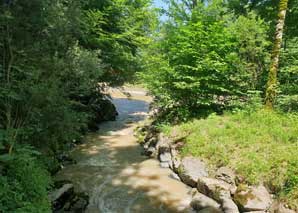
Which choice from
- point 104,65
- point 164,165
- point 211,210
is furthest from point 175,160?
point 104,65

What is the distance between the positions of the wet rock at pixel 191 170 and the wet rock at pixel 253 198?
114cm

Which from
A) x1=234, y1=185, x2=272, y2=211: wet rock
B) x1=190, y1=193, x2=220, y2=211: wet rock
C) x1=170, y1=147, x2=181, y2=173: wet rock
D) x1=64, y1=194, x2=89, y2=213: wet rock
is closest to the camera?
x1=234, y1=185, x2=272, y2=211: wet rock

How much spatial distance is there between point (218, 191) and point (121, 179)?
2361mm

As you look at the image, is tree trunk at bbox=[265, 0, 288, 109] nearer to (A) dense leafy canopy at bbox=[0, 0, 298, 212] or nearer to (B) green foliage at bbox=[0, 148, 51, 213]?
(A) dense leafy canopy at bbox=[0, 0, 298, 212]

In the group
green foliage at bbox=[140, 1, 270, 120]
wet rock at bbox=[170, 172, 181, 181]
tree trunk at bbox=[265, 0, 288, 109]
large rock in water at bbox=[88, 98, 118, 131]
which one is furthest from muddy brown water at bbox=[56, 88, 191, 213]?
tree trunk at bbox=[265, 0, 288, 109]

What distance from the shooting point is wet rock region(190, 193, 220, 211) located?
19.6ft

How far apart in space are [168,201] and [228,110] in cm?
409

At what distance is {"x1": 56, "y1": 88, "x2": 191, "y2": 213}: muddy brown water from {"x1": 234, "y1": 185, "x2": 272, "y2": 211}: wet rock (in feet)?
3.44

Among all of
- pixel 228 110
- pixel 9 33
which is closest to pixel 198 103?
pixel 228 110

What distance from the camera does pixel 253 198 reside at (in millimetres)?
5734

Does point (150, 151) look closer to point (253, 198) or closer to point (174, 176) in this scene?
point (174, 176)

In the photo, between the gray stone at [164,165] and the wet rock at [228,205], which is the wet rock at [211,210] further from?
the gray stone at [164,165]

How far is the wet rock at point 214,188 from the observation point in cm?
614

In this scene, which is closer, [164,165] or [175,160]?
[175,160]
